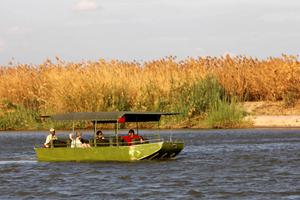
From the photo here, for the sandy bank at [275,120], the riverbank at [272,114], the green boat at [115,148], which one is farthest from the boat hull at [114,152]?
the riverbank at [272,114]

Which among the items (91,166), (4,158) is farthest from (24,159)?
(91,166)

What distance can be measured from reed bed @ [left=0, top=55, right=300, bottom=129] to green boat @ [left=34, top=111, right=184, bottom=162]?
60.8 feet

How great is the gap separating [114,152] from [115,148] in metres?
0.19

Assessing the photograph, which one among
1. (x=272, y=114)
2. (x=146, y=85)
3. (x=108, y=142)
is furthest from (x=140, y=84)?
(x=108, y=142)

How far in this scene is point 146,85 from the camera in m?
58.8

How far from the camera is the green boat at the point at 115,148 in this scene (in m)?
37.7

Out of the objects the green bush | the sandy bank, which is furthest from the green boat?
the sandy bank

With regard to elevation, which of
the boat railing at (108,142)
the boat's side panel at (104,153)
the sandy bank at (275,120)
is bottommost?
the boat's side panel at (104,153)

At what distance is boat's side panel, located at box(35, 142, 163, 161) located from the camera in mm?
37625

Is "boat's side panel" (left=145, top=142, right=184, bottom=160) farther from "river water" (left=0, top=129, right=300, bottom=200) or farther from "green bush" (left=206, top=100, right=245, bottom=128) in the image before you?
"green bush" (left=206, top=100, right=245, bottom=128)

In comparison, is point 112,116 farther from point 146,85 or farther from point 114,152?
point 146,85

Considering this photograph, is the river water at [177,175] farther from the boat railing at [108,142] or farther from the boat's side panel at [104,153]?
the boat railing at [108,142]

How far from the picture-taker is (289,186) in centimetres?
2922

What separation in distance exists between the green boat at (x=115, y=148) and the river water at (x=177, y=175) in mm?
354
